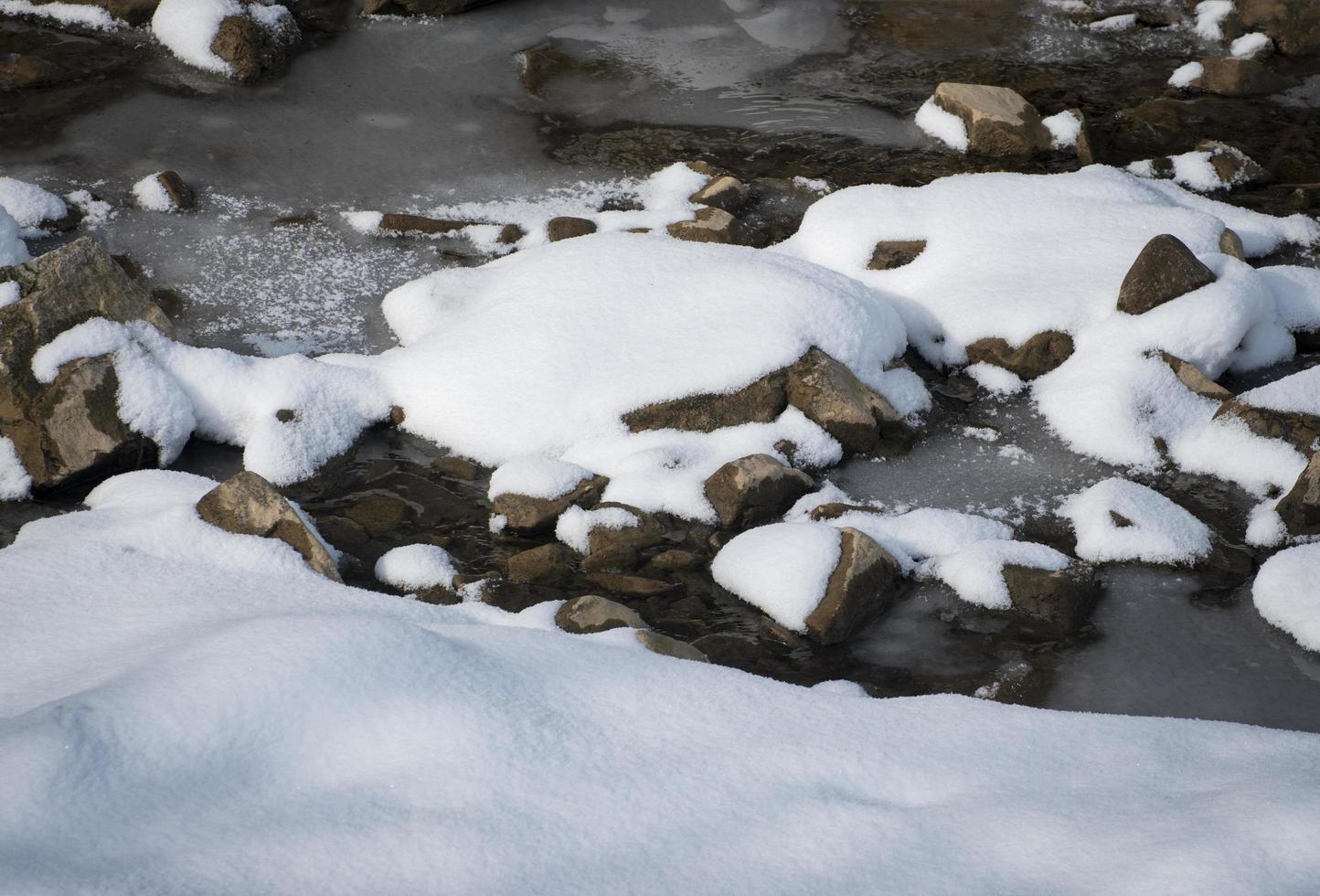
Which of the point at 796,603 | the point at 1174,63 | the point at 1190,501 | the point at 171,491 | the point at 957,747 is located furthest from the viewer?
the point at 1174,63

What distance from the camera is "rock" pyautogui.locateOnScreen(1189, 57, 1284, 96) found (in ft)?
25.9

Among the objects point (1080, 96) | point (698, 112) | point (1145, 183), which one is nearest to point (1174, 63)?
point (1080, 96)

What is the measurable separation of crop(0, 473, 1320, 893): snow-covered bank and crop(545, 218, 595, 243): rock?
10.6 feet

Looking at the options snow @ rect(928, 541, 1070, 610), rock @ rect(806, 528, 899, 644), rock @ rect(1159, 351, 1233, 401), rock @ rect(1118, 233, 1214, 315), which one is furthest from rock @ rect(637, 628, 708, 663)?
rock @ rect(1118, 233, 1214, 315)

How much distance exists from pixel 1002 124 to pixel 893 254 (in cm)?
196

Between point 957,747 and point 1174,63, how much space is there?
7.11 m

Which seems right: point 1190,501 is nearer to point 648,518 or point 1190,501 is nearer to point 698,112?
point 648,518

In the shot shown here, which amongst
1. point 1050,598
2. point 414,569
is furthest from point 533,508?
point 1050,598

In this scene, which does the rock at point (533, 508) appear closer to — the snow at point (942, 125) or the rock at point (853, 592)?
the rock at point (853, 592)

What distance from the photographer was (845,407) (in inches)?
186

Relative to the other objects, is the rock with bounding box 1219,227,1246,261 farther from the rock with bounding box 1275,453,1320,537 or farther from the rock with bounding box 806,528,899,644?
the rock with bounding box 806,528,899,644

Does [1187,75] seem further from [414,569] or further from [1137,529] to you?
[414,569]

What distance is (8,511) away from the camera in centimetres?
440

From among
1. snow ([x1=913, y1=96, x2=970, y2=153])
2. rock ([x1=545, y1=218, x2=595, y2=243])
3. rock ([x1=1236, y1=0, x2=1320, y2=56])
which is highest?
rock ([x1=1236, y1=0, x2=1320, y2=56])
